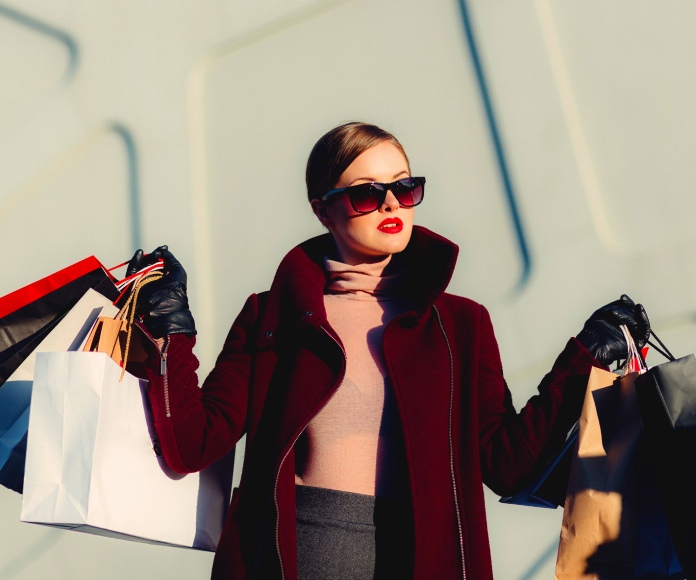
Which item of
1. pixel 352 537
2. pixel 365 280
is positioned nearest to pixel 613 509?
pixel 352 537

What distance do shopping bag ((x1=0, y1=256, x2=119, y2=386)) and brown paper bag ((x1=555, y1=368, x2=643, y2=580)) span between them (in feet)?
2.80

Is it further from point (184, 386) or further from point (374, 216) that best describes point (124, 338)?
point (374, 216)

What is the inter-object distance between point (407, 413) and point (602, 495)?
0.32 m

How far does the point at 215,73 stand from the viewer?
7.86ft

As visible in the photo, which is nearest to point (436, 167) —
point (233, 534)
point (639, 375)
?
point (639, 375)

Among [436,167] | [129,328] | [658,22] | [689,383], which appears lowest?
[689,383]

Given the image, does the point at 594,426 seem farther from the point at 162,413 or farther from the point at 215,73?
the point at 215,73

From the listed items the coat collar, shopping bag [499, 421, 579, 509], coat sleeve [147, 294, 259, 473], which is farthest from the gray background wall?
coat sleeve [147, 294, 259, 473]

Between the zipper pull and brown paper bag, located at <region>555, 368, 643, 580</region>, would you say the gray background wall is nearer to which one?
brown paper bag, located at <region>555, 368, 643, 580</region>

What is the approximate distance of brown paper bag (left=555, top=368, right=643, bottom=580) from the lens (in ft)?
4.36

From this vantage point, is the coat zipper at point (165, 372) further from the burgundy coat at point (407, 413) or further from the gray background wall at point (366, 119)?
the gray background wall at point (366, 119)

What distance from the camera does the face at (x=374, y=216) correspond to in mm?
1475

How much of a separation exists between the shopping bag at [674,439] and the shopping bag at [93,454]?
76 centimetres

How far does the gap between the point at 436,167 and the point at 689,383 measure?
1074 mm
